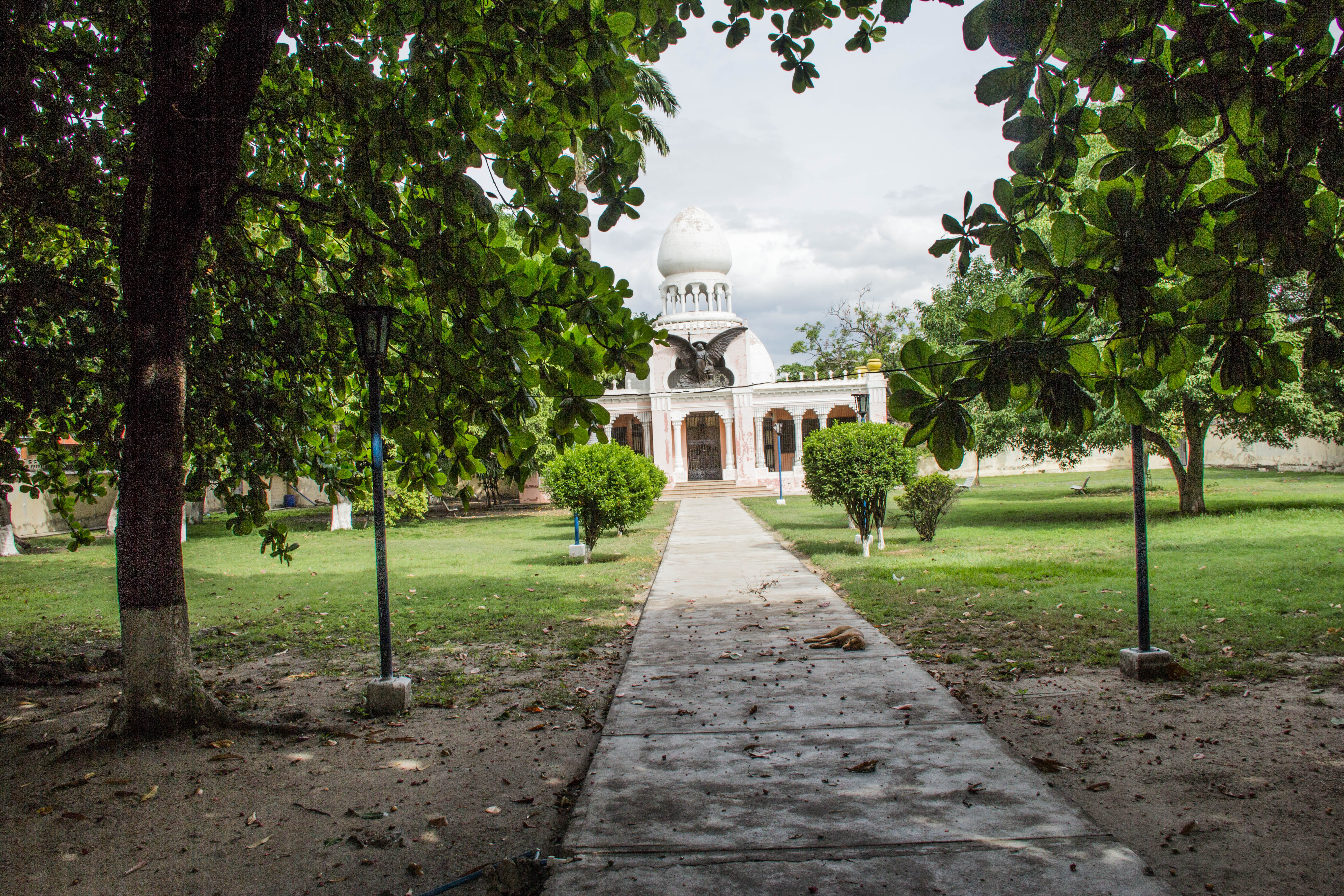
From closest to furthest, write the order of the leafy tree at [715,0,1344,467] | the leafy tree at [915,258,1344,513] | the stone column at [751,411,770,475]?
the leafy tree at [715,0,1344,467], the leafy tree at [915,258,1344,513], the stone column at [751,411,770,475]

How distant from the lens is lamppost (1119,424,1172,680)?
18.1 feet

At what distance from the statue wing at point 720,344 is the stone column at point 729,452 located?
105 inches

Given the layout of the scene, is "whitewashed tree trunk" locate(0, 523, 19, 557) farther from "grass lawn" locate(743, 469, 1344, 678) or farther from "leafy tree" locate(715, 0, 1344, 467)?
"leafy tree" locate(715, 0, 1344, 467)

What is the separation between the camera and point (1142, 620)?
18.3 feet

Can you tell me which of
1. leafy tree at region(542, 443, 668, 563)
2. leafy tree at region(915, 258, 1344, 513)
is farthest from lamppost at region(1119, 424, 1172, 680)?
leafy tree at region(542, 443, 668, 563)

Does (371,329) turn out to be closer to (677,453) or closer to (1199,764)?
(1199,764)

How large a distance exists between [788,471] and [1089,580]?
28343 millimetres

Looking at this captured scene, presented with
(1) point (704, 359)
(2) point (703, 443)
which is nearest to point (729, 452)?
(2) point (703, 443)

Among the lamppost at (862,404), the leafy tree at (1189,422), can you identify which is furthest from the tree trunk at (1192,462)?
the lamppost at (862,404)

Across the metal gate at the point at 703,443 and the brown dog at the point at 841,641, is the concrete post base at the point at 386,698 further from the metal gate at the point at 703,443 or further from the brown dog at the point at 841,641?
the metal gate at the point at 703,443

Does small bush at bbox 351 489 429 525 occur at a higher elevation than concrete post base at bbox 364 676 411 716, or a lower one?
higher

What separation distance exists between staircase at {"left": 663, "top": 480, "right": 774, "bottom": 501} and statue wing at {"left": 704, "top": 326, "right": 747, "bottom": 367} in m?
5.66

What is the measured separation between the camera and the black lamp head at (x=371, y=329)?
4.71m

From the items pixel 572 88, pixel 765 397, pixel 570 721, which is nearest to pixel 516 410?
pixel 572 88
